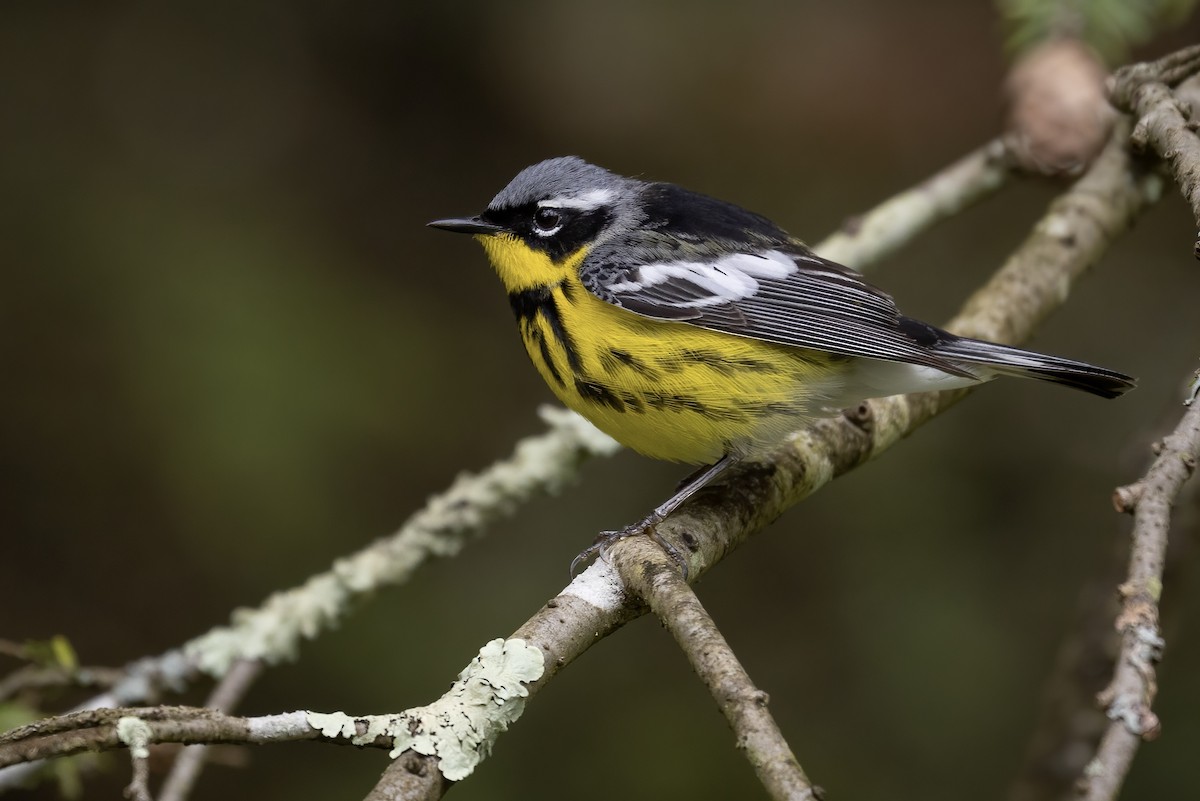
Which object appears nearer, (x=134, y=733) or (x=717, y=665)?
(x=134, y=733)

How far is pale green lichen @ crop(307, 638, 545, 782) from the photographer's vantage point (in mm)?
1751

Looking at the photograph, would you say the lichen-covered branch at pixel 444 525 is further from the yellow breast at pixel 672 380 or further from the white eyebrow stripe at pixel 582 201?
the white eyebrow stripe at pixel 582 201

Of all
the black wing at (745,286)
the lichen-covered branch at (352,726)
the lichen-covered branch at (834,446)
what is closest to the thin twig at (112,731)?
the lichen-covered branch at (352,726)

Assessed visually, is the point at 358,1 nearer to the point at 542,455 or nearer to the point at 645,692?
the point at 542,455

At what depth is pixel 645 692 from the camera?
444 cm

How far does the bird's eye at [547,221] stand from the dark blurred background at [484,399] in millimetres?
1471

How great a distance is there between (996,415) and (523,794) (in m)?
2.45

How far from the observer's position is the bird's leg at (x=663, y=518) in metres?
2.43

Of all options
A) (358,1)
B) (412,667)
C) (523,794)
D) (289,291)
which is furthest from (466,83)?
(523,794)

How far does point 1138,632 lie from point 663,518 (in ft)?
4.64

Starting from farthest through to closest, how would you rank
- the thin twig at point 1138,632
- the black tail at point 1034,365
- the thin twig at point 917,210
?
1. the thin twig at point 917,210
2. the black tail at point 1034,365
3. the thin twig at point 1138,632

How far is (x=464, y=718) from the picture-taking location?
1878mm

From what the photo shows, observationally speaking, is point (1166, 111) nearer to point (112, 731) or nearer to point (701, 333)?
point (701, 333)

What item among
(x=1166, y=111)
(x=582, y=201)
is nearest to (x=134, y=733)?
(x=582, y=201)
